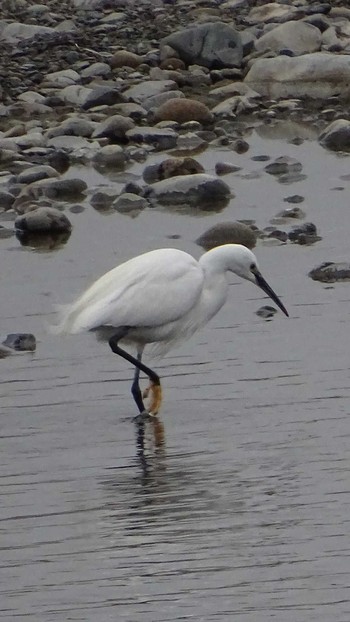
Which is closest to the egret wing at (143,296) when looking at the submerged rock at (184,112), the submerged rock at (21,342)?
the submerged rock at (21,342)

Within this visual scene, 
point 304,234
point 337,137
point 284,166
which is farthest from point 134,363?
point 337,137

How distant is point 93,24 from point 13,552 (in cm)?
1956

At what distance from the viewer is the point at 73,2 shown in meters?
28.0

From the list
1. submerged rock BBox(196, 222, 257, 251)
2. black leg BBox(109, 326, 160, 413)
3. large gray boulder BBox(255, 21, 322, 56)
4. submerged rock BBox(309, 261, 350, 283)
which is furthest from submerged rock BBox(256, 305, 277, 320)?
large gray boulder BBox(255, 21, 322, 56)

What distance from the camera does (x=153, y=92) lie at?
21.5 m

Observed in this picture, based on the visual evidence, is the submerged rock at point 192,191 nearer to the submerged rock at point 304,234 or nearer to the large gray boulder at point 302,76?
the submerged rock at point 304,234

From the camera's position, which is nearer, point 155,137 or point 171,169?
point 171,169

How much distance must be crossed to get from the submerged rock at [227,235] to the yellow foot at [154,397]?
162 inches

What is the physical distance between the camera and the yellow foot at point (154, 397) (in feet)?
32.6

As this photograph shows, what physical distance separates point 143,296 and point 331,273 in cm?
298

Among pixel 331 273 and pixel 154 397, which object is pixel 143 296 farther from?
pixel 331 273

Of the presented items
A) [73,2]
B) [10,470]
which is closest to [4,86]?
[73,2]

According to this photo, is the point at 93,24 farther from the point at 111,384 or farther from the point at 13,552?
the point at 13,552

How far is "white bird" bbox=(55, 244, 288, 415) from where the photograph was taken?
10188 mm
